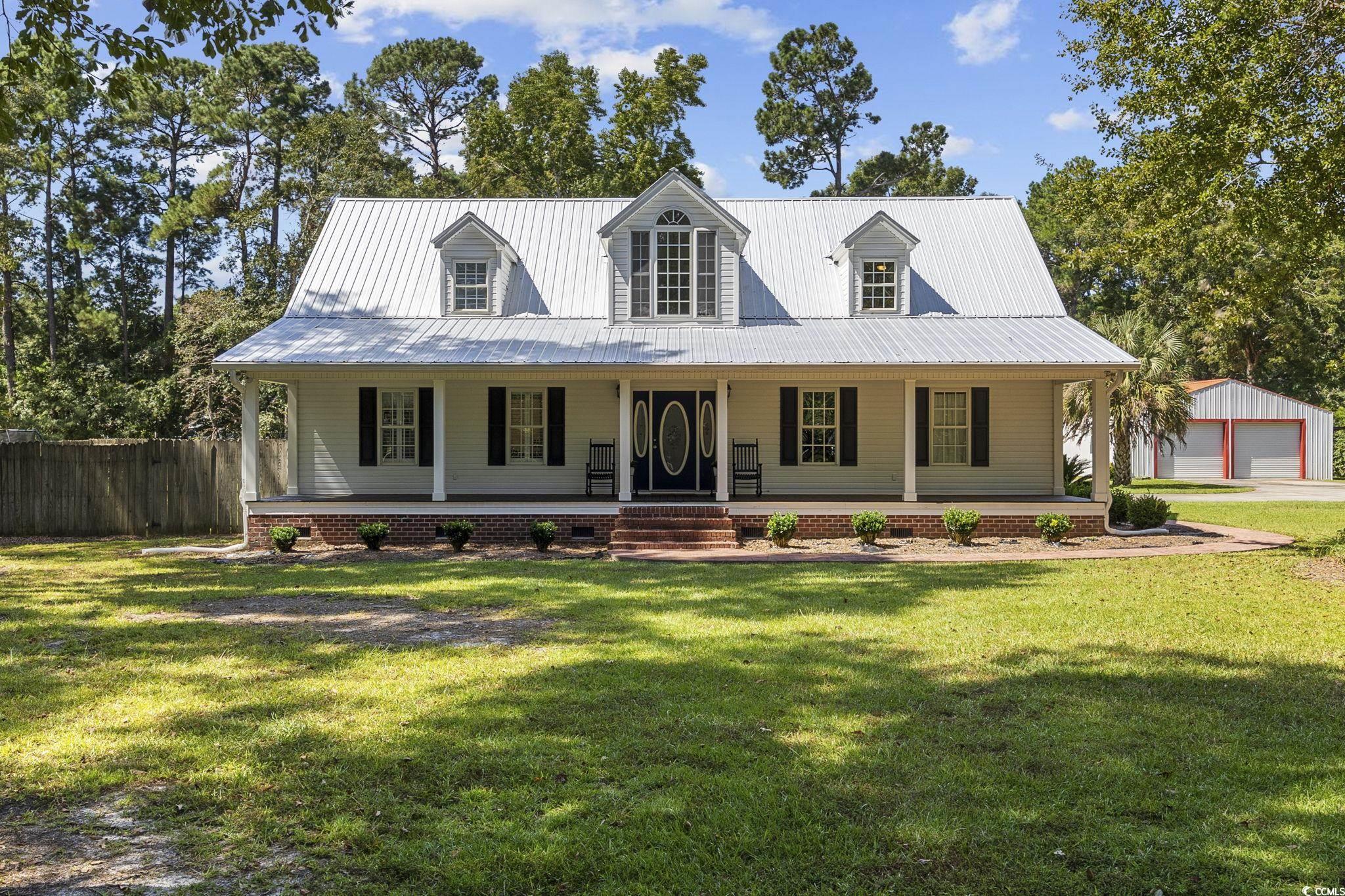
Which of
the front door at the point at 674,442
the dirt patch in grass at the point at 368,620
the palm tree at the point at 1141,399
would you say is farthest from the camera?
the palm tree at the point at 1141,399

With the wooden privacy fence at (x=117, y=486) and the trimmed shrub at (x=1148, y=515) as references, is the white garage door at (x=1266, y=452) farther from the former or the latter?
the wooden privacy fence at (x=117, y=486)

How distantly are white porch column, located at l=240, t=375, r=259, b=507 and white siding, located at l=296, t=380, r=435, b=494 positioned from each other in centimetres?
185

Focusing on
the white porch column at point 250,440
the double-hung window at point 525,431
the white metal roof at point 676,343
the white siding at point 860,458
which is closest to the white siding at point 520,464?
the double-hung window at point 525,431

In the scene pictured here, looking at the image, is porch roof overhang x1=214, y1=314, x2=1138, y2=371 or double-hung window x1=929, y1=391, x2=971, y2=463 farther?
double-hung window x1=929, y1=391, x2=971, y2=463

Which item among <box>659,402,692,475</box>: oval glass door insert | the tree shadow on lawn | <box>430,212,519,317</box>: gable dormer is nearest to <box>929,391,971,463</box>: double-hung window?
<box>659,402,692,475</box>: oval glass door insert

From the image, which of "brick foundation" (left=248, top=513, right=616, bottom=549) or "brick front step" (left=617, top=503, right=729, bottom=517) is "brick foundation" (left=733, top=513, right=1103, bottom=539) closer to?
"brick front step" (left=617, top=503, right=729, bottom=517)

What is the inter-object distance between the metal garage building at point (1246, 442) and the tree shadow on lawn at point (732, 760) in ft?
108

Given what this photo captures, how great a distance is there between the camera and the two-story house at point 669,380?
15.8 meters

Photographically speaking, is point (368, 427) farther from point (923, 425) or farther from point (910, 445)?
point (923, 425)

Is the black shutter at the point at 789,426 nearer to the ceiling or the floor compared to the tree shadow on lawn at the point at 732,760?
nearer to the ceiling

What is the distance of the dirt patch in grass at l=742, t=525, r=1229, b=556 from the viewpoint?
572 inches

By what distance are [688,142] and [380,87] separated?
16576 millimetres

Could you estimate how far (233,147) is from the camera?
36.8 meters

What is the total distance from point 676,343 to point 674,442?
2.11 meters
